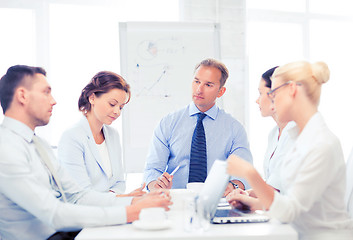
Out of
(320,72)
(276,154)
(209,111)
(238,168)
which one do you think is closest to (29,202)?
(238,168)

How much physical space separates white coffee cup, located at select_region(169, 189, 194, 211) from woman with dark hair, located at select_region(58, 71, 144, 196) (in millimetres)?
199

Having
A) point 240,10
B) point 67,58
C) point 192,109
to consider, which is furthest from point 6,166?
point 240,10

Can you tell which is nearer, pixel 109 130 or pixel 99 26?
pixel 109 130

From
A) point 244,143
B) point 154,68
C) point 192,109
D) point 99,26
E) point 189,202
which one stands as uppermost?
point 99,26

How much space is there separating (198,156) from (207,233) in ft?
4.51

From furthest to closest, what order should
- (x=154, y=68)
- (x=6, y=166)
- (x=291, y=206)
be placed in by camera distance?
(x=154, y=68), (x=6, y=166), (x=291, y=206)

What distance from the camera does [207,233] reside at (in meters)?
1.27

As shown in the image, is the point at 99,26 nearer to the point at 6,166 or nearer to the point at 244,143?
the point at 244,143

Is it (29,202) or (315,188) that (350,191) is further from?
(29,202)

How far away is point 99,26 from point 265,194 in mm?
2965

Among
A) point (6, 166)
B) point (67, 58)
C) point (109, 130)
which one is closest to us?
point (6, 166)

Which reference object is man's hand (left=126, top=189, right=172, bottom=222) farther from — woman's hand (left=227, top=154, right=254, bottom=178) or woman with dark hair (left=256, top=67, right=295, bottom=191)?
woman with dark hair (left=256, top=67, right=295, bottom=191)

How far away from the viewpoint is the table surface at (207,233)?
124cm

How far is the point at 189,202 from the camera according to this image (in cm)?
166
